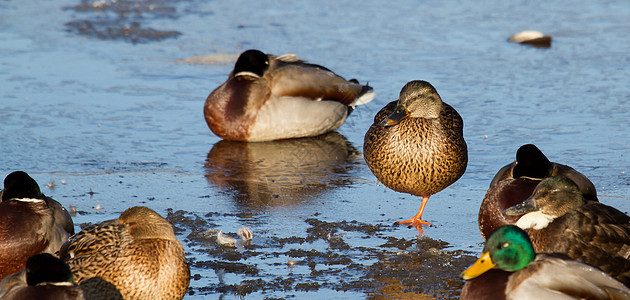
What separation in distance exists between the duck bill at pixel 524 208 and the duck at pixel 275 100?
12.2 ft

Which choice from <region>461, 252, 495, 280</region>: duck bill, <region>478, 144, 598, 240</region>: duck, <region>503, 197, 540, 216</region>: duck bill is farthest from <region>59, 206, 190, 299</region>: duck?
<region>478, 144, 598, 240</region>: duck

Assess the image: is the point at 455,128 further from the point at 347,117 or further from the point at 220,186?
the point at 347,117

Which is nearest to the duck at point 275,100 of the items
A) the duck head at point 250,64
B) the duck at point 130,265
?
the duck head at point 250,64

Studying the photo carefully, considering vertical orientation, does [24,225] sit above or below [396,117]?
below

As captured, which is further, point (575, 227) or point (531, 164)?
point (531, 164)

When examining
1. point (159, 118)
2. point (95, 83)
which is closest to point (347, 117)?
point (159, 118)

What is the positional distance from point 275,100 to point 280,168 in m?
1.21

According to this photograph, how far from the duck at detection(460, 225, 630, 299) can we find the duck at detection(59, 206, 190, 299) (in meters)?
1.25

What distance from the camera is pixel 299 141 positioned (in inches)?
304

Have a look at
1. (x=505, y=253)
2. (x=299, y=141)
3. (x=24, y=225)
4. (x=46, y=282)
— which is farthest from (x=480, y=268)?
(x=299, y=141)

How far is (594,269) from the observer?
349 cm

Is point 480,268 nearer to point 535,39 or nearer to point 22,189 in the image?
point 22,189

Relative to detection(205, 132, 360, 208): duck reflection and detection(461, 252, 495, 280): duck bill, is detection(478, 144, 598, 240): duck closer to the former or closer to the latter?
detection(461, 252, 495, 280): duck bill

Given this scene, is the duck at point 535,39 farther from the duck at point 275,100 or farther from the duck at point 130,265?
the duck at point 130,265
